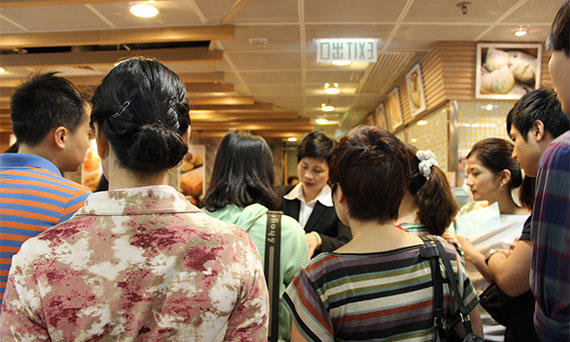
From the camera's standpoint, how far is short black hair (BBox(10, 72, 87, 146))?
1496 mm

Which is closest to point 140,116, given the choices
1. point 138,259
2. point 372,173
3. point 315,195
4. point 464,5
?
point 138,259

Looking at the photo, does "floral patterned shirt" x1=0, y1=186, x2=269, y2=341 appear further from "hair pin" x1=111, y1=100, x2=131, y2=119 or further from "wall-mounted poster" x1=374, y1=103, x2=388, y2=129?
"wall-mounted poster" x1=374, y1=103, x2=388, y2=129

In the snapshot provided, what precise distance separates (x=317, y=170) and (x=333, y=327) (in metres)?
1.59

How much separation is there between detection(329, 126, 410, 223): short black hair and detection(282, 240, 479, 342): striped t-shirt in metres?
0.14

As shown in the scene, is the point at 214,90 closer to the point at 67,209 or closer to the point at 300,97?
the point at 300,97

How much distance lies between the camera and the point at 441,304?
1.14m

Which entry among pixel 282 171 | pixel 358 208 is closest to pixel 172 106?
pixel 358 208

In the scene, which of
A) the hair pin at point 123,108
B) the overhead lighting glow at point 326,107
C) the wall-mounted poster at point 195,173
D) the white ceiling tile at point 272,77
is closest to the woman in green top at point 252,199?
the hair pin at point 123,108

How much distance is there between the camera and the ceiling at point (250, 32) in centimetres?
323

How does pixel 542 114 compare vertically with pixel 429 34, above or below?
below

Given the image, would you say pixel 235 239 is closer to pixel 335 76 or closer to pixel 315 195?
pixel 315 195

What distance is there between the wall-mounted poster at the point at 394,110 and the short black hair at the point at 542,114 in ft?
13.3

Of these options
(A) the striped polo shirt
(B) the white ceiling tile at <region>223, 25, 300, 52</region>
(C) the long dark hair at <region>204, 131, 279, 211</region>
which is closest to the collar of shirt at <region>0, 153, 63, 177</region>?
(A) the striped polo shirt

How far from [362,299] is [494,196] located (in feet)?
4.42
